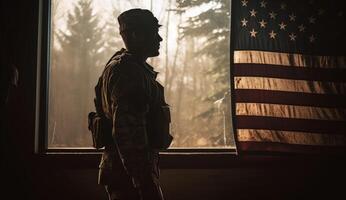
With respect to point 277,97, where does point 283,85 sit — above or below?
above

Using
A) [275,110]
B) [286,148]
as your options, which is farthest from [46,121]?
[286,148]

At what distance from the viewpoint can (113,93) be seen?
171 cm

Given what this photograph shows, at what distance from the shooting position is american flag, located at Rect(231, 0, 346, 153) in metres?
3.23

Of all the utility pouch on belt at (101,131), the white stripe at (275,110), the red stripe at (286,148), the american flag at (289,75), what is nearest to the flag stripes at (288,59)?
the american flag at (289,75)

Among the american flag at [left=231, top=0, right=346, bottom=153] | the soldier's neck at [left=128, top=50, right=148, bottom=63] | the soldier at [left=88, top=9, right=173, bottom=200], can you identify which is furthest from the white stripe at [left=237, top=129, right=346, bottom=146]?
the soldier's neck at [left=128, top=50, right=148, bottom=63]

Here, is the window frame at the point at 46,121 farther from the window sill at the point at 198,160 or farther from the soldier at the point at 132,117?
the soldier at the point at 132,117

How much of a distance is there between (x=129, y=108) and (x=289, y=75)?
2014 millimetres

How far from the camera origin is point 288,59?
3.27m

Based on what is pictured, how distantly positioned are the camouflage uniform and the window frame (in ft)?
4.38

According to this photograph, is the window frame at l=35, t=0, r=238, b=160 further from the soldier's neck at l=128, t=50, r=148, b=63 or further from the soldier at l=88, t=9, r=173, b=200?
the soldier's neck at l=128, t=50, r=148, b=63

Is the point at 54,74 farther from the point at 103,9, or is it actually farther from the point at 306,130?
the point at 306,130

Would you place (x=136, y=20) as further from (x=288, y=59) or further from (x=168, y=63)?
(x=288, y=59)

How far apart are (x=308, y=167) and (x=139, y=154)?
7.24ft

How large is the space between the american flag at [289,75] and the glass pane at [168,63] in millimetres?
185
